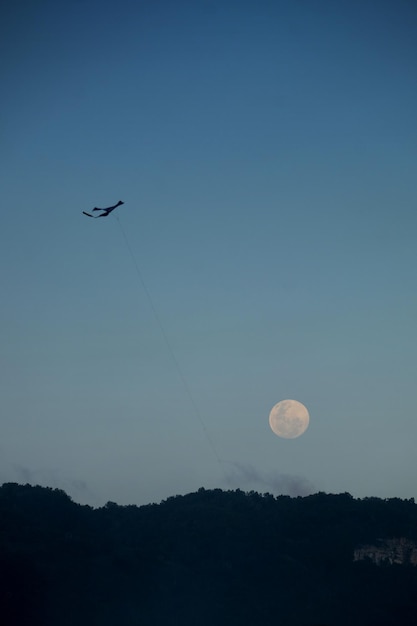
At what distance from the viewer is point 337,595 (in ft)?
405

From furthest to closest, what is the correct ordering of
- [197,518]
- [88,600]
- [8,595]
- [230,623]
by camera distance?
[197,518], [230,623], [88,600], [8,595]

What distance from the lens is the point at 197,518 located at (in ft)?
451

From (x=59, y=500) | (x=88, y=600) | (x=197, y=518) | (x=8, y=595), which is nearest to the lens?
(x=8, y=595)

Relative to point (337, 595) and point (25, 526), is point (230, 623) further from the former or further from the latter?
point (25, 526)

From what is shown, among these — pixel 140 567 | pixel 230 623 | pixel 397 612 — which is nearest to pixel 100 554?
Answer: pixel 140 567

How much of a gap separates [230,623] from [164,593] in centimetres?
1039

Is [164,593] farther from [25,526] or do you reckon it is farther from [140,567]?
[25,526]

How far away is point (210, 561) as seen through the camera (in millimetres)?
128000

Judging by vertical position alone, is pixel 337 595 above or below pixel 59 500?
below

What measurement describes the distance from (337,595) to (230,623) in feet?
56.1

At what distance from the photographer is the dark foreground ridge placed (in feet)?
357

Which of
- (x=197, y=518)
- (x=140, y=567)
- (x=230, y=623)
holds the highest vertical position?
(x=197, y=518)

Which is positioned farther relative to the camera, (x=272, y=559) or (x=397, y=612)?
(x=272, y=559)

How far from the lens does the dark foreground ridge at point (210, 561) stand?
10875cm
